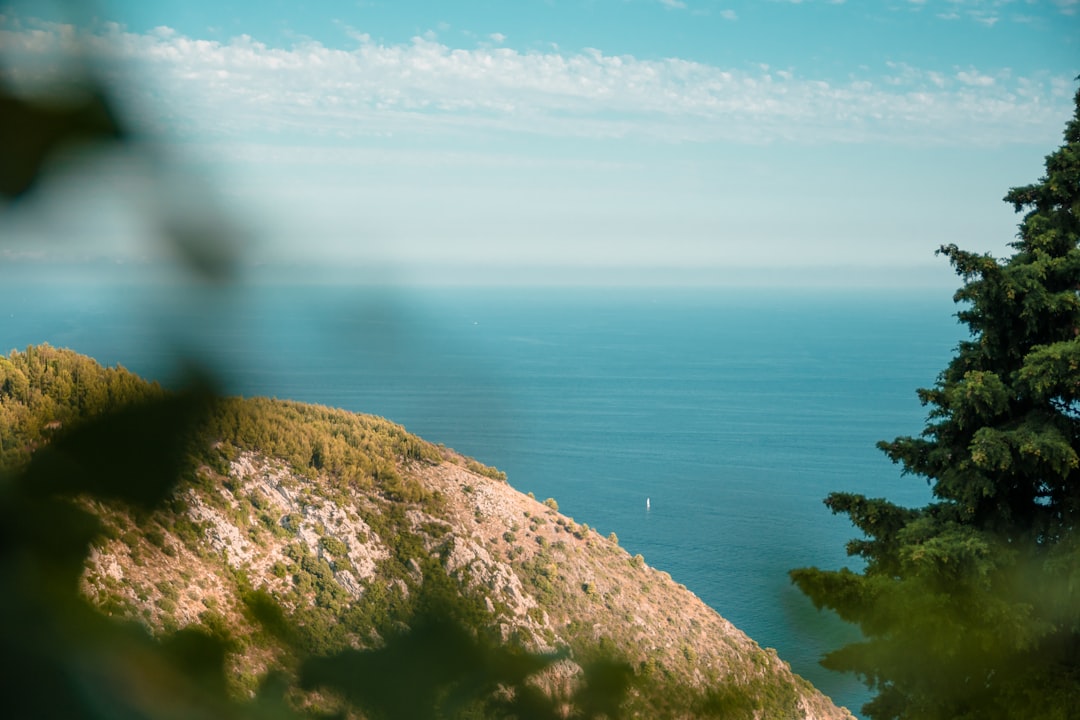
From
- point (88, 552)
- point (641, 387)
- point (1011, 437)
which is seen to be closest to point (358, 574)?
point (88, 552)

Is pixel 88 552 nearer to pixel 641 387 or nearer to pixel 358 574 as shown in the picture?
pixel 358 574

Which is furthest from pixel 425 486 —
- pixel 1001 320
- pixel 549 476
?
pixel 549 476

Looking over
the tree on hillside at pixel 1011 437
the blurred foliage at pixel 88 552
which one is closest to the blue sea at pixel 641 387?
the blurred foliage at pixel 88 552

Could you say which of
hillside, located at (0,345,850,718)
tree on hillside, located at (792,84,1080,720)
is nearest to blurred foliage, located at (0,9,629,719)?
hillside, located at (0,345,850,718)

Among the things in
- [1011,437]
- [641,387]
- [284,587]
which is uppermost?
[284,587]

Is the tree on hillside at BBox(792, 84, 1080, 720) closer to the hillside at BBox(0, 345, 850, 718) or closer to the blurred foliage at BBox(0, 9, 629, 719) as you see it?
the hillside at BBox(0, 345, 850, 718)

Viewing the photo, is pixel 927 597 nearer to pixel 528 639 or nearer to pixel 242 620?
pixel 528 639

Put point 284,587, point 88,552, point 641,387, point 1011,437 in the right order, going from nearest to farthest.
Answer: point 88,552 → point 284,587 → point 1011,437 → point 641,387
